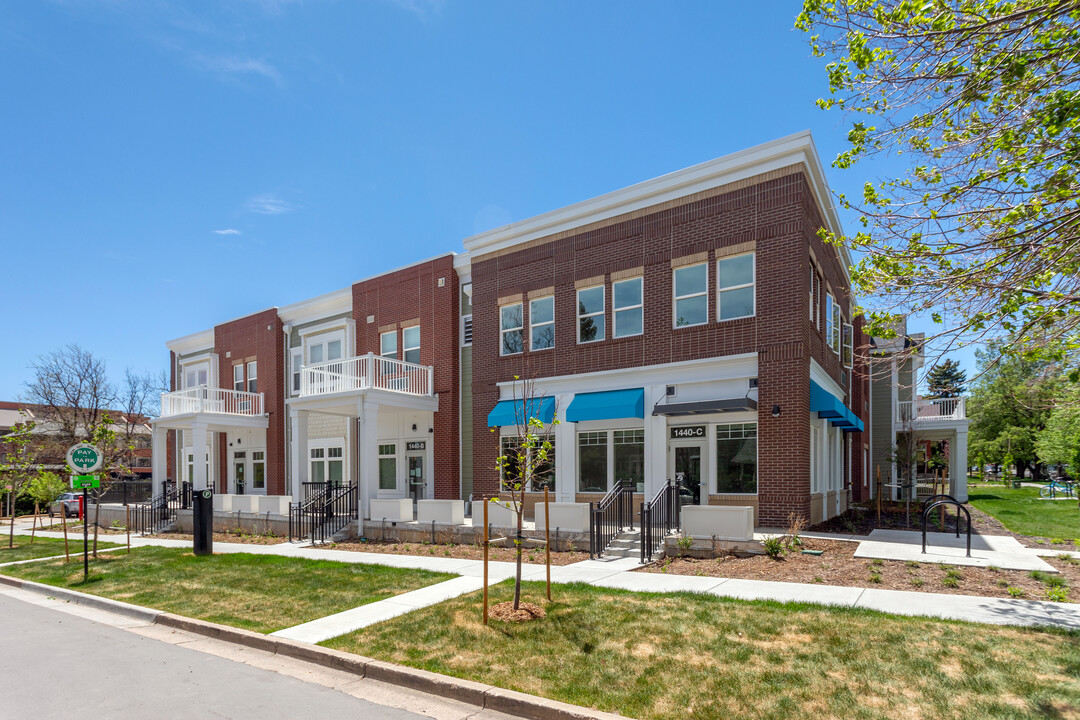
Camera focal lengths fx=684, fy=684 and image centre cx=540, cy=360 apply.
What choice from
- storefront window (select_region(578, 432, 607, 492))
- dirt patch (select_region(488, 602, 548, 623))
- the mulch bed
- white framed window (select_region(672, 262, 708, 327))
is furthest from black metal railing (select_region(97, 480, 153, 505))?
the mulch bed

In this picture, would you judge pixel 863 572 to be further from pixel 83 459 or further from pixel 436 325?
pixel 436 325

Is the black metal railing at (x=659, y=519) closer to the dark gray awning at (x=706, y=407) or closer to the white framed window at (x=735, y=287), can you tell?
the dark gray awning at (x=706, y=407)

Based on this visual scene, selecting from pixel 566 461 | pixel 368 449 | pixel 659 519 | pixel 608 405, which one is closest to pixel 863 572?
pixel 659 519

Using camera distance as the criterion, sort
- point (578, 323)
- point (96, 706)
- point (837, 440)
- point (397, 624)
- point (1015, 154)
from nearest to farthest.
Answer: point (96, 706) → point (1015, 154) → point (397, 624) → point (578, 323) → point (837, 440)

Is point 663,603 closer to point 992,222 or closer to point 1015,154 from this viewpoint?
point 992,222

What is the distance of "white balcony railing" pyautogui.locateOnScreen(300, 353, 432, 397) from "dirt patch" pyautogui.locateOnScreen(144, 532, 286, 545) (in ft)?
14.7

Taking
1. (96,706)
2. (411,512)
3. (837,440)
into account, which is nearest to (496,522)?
(411,512)

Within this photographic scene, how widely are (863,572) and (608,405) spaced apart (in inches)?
325

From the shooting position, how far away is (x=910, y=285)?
7.74 metres

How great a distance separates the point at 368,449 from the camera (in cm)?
2014

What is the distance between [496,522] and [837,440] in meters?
11.6

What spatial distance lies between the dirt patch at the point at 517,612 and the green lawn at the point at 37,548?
1464 centimetres

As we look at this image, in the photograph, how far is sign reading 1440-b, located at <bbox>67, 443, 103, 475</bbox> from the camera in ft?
46.9

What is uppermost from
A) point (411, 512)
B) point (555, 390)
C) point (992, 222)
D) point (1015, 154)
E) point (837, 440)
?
point (1015, 154)
